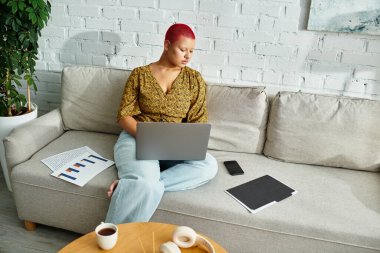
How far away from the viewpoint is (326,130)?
1842 millimetres

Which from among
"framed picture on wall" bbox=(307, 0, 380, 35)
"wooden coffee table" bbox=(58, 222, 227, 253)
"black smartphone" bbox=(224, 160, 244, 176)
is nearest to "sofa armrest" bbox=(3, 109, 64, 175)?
"wooden coffee table" bbox=(58, 222, 227, 253)

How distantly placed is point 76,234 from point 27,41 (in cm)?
111

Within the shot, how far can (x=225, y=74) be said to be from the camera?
2.21 meters

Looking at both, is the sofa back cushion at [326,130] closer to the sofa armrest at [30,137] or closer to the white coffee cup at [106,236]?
the white coffee cup at [106,236]

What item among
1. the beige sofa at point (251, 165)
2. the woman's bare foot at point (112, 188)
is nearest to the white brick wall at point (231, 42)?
the beige sofa at point (251, 165)

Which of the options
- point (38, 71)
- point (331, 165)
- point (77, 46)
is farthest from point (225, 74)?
point (38, 71)

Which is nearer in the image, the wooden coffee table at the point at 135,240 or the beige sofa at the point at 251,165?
the wooden coffee table at the point at 135,240

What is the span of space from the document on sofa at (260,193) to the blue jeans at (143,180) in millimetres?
165

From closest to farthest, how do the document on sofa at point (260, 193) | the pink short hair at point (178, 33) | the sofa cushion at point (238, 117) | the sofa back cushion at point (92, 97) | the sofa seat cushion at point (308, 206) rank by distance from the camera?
the sofa seat cushion at point (308, 206) → the document on sofa at point (260, 193) → the pink short hair at point (178, 33) → the sofa cushion at point (238, 117) → the sofa back cushion at point (92, 97)

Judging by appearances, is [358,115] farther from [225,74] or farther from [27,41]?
[27,41]

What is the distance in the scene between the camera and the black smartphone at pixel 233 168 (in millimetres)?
1783

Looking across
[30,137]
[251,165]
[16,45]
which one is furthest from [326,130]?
[16,45]

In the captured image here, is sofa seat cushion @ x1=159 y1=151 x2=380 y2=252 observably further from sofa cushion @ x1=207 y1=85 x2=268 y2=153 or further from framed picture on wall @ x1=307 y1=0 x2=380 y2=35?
framed picture on wall @ x1=307 y1=0 x2=380 y2=35

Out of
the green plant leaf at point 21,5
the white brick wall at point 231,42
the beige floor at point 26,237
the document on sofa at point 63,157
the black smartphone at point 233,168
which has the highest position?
the green plant leaf at point 21,5
